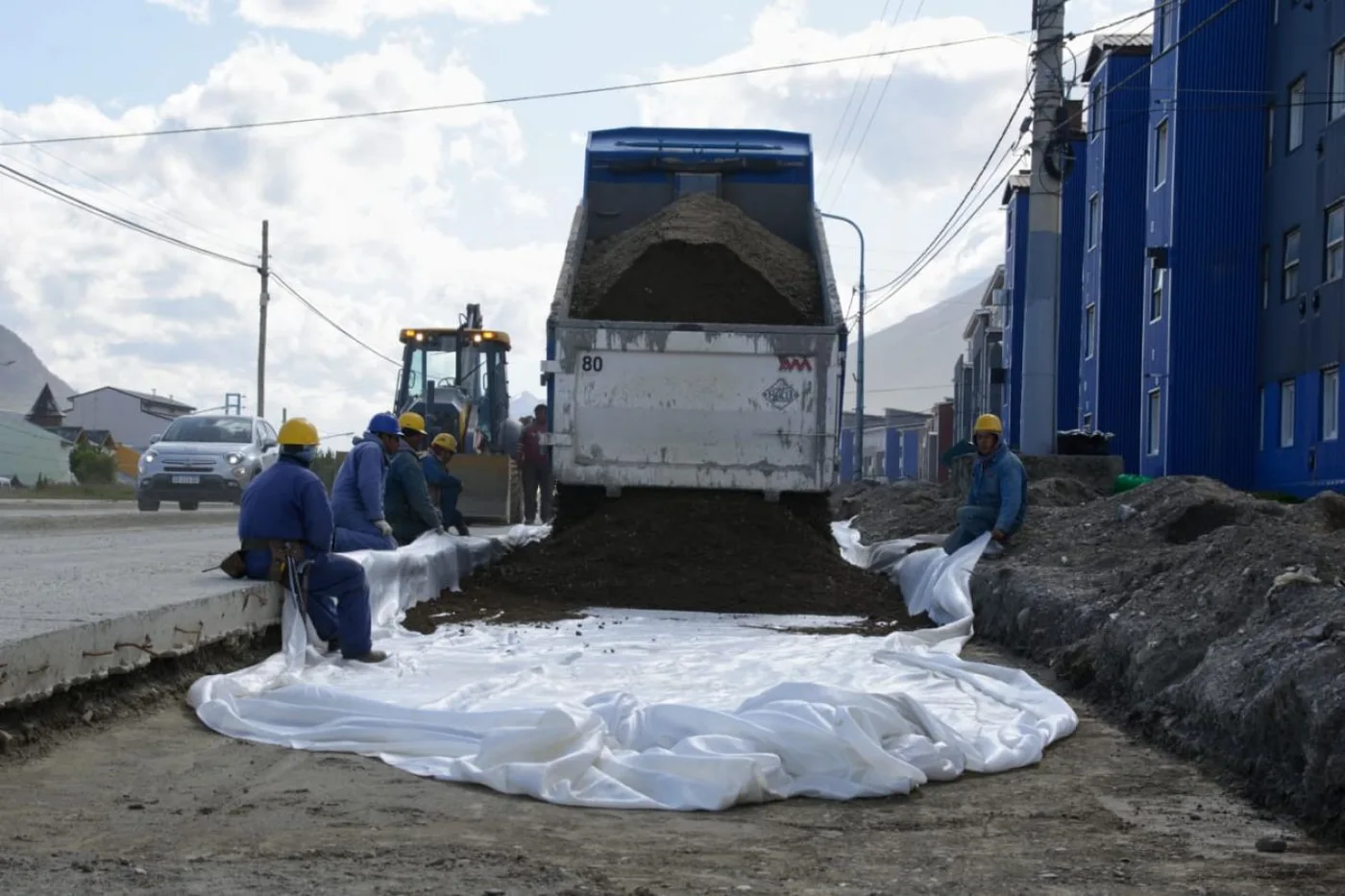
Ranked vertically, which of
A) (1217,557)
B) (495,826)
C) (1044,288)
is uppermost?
(1044,288)

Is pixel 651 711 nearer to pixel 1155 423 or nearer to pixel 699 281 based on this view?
pixel 699 281

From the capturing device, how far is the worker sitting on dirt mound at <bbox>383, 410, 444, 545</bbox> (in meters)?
12.8

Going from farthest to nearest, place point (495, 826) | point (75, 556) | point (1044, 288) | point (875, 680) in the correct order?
point (1044, 288) < point (75, 556) < point (875, 680) < point (495, 826)

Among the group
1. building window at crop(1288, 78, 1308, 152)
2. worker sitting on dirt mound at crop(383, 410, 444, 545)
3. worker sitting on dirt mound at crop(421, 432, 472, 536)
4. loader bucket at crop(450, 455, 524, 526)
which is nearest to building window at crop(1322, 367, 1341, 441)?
building window at crop(1288, 78, 1308, 152)

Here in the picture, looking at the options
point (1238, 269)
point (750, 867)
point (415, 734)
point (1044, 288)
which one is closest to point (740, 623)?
point (415, 734)

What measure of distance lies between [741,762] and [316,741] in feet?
6.57

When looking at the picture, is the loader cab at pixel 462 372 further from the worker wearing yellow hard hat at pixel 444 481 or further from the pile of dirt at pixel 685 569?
the pile of dirt at pixel 685 569

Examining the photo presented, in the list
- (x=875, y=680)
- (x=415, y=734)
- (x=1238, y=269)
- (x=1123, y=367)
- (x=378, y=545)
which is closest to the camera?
(x=415, y=734)

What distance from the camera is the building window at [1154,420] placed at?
30.3 m

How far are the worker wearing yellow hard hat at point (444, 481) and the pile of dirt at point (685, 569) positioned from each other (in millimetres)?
1151

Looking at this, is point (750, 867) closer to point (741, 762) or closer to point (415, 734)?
point (741, 762)

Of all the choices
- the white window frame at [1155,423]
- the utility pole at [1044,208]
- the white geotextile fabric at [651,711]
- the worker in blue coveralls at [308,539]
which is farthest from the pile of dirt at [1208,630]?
the white window frame at [1155,423]

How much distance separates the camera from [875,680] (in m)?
8.33

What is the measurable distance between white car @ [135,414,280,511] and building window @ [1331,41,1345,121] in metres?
17.4
